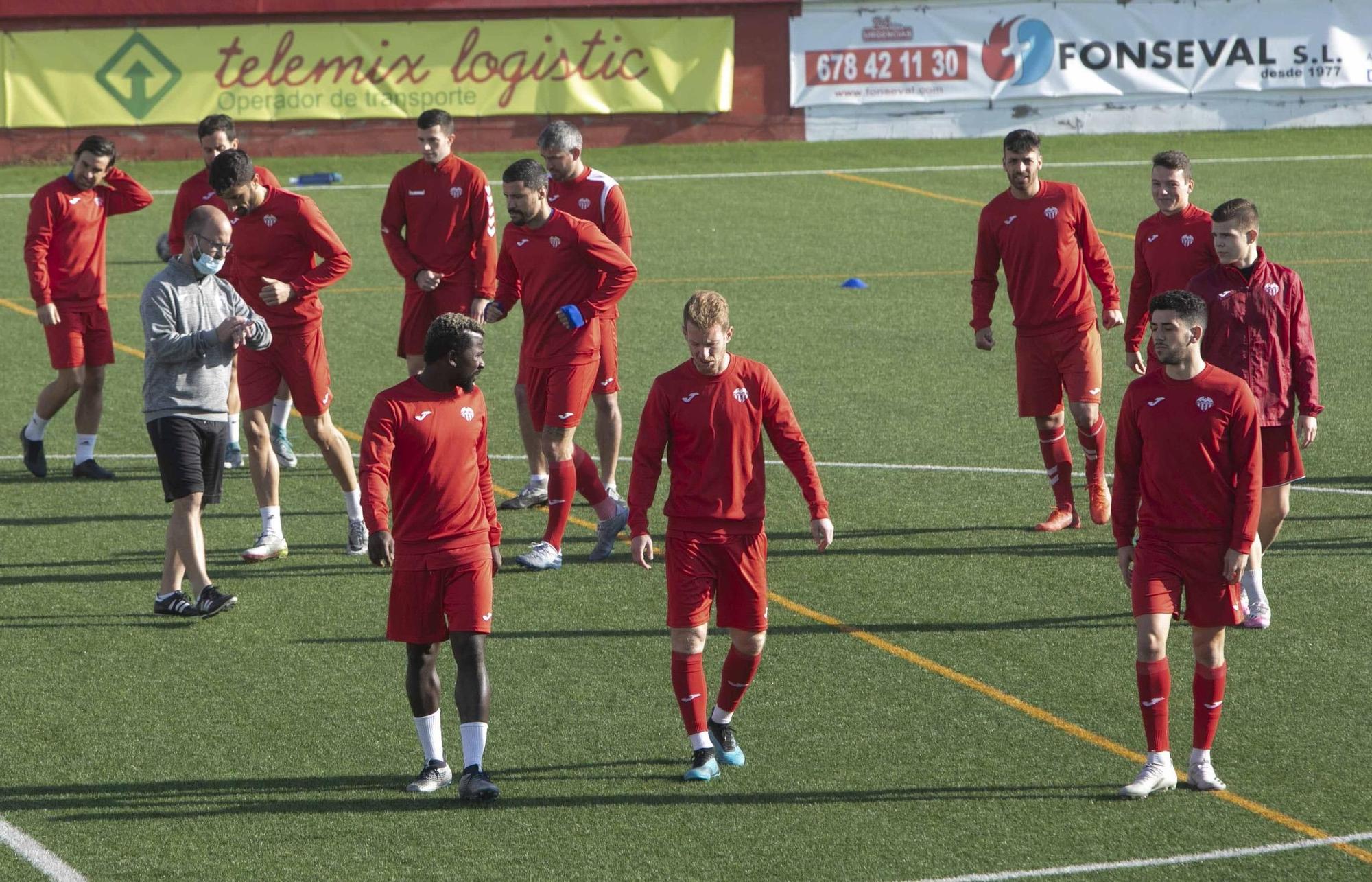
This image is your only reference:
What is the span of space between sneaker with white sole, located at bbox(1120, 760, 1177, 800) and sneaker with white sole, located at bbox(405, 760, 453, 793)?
9.09 ft

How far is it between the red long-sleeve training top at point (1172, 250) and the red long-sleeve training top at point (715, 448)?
3602mm

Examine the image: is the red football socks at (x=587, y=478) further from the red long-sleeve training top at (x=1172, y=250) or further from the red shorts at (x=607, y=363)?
the red long-sleeve training top at (x=1172, y=250)

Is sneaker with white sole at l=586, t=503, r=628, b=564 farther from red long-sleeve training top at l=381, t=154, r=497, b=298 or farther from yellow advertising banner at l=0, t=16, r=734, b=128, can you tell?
yellow advertising banner at l=0, t=16, r=734, b=128

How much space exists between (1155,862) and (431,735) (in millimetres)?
2932

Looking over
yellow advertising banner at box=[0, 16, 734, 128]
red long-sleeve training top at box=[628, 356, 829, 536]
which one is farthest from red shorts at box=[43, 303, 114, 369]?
yellow advertising banner at box=[0, 16, 734, 128]

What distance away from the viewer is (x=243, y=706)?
8.68 m

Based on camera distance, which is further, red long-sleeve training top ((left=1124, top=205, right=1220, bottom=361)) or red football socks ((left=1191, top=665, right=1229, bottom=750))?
red long-sleeve training top ((left=1124, top=205, right=1220, bottom=361))

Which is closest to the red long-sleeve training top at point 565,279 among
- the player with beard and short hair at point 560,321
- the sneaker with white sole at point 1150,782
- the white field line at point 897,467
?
the player with beard and short hair at point 560,321

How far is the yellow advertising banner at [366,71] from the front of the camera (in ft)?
96.9

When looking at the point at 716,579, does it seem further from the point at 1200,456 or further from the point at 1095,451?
the point at 1095,451

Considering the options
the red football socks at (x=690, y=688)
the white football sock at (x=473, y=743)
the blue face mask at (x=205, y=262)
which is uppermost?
the blue face mask at (x=205, y=262)

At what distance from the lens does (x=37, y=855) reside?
704 cm

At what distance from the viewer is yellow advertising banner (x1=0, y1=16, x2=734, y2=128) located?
96.9ft

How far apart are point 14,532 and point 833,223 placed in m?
14.9
